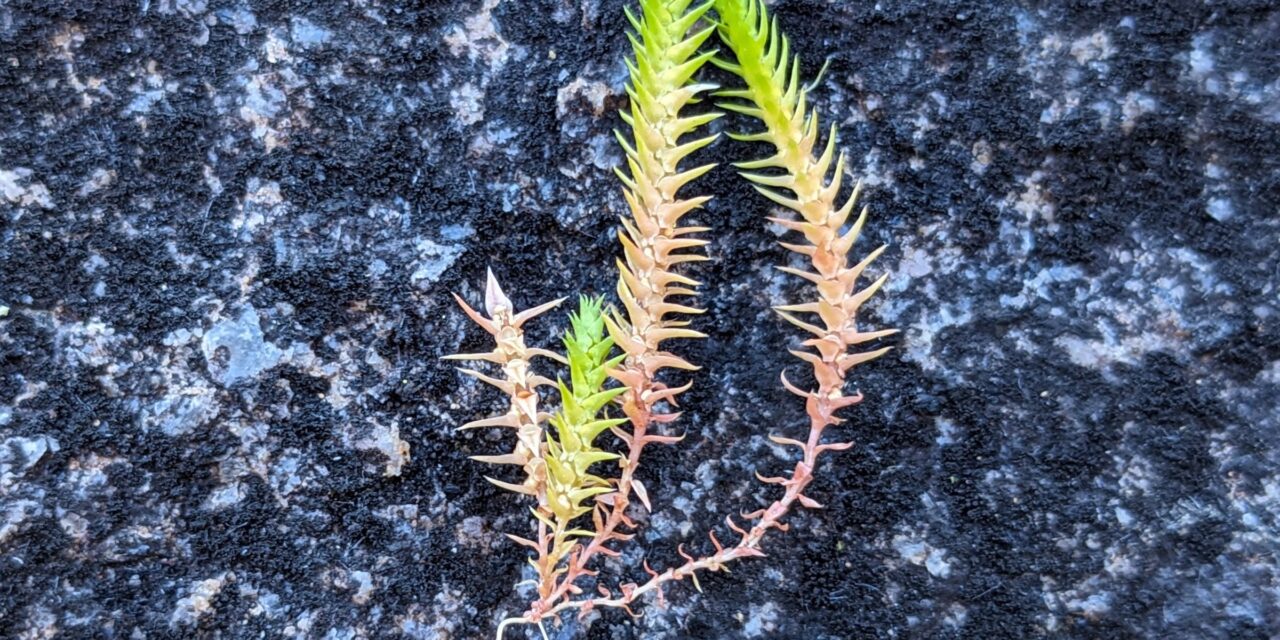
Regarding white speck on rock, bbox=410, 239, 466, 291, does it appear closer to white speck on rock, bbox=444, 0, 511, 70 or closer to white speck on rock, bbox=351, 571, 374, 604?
white speck on rock, bbox=444, 0, 511, 70

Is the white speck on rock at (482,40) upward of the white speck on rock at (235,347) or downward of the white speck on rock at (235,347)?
upward

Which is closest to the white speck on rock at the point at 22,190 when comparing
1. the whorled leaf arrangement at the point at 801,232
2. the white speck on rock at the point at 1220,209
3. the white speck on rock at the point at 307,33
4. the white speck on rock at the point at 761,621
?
the white speck on rock at the point at 307,33

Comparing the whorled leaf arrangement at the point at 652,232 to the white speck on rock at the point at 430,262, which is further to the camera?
the white speck on rock at the point at 430,262

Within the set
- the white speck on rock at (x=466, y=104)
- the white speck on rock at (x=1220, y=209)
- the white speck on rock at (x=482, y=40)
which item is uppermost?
the white speck on rock at (x=482, y=40)

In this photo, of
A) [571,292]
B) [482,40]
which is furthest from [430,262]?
[482,40]

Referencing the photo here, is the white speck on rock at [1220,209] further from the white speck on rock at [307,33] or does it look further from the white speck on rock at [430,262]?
the white speck on rock at [307,33]

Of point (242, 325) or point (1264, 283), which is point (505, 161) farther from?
point (1264, 283)

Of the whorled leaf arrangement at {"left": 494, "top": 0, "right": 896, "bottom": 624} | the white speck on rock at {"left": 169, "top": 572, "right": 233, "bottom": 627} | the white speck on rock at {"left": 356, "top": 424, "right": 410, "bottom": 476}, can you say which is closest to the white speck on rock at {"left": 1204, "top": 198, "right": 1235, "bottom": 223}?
the whorled leaf arrangement at {"left": 494, "top": 0, "right": 896, "bottom": 624}
